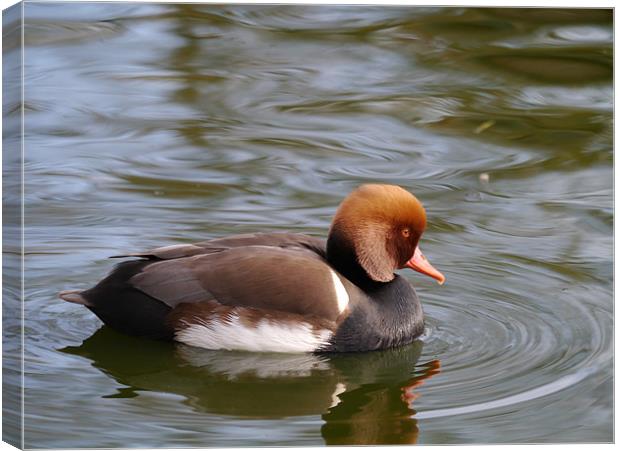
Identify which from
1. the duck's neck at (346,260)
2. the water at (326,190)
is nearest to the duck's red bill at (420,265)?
the duck's neck at (346,260)

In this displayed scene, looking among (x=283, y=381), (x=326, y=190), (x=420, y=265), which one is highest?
(x=420, y=265)

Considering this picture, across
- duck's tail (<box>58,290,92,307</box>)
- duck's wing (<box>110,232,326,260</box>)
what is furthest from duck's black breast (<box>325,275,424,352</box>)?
duck's tail (<box>58,290,92,307</box>)

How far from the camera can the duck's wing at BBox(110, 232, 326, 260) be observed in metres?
8.13

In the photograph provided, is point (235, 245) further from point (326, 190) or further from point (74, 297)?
point (326, 190)

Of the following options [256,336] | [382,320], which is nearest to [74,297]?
[256,336]

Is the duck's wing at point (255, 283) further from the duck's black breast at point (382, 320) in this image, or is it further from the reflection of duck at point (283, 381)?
the reflection of duck at point (283, 381)

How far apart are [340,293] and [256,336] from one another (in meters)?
0.48

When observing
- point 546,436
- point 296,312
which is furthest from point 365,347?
point 546,436

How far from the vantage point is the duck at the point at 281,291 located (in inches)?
311

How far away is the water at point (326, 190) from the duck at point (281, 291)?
0.39 ft

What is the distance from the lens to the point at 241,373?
7.75 metres

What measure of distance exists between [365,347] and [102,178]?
7.37ft

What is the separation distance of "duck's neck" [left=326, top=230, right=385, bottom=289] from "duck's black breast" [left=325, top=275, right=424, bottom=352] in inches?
1.8

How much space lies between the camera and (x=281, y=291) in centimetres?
788
